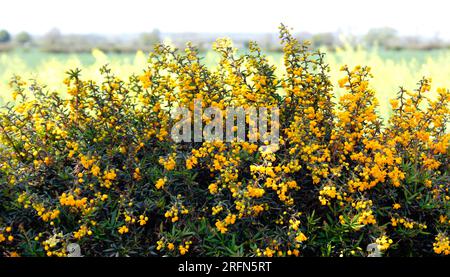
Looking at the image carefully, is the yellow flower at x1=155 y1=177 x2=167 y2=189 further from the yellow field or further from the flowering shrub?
the yellow field

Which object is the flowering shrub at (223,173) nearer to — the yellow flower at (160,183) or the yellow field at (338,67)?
the yellow flower at (160,183)

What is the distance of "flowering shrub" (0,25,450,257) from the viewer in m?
2.85

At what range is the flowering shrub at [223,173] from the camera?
2.85 meters

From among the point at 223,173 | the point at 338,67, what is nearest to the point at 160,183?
the point at 223,173

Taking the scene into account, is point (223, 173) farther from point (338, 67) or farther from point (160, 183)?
point (338, 67)

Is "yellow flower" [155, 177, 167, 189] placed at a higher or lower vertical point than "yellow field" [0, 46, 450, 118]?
lower

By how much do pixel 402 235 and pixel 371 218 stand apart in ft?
1.02

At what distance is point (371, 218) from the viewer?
278 cm

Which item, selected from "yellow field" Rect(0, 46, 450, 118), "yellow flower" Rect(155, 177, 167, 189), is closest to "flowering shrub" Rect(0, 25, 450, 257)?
"yellow flower" Rect(155, 177, 167, 189)

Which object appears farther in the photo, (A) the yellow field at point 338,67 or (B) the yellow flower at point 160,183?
(A) the yellow field at point 338,67

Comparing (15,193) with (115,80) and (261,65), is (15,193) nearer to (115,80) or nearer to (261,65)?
(115,80)

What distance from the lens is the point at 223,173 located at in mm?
2992

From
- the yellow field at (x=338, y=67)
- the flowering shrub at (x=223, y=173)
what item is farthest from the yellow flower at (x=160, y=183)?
the yellow field at (x=338, y=67)
